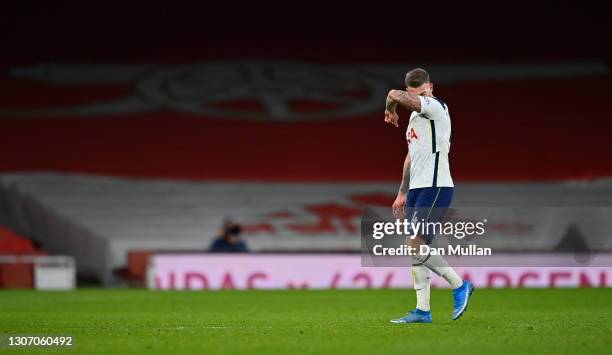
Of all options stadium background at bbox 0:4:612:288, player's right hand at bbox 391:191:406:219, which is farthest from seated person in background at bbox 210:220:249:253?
player's right hand at bbox 391:191:406:219

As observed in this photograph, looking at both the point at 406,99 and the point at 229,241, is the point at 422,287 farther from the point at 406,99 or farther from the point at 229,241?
the point at 229,241

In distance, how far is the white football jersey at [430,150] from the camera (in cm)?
861

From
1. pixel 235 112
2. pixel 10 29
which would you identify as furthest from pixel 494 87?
pixel 10 29

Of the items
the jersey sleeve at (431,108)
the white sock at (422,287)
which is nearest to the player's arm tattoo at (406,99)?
the jersey sleeve at (431,108)

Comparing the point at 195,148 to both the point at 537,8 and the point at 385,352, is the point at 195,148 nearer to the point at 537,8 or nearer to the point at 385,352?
the point at 537,8

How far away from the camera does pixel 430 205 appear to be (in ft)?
28.1

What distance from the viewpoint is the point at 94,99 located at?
2895 centimetres

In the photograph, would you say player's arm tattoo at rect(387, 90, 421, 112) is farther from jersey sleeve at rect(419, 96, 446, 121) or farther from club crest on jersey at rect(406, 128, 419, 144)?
club crest on jersey at rect(406, 128, 419, 144)

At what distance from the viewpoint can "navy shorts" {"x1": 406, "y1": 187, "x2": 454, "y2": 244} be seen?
8539mm

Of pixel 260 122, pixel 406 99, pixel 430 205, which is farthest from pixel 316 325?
pixel 260 122

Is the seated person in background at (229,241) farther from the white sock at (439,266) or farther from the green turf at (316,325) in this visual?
the white sock at (439,266)

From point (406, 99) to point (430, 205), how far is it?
35.3 inches

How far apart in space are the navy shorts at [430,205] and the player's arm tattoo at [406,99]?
688 millimetres

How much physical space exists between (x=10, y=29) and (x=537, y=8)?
1540 cm
